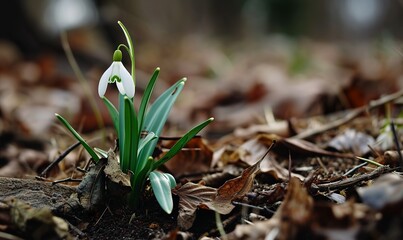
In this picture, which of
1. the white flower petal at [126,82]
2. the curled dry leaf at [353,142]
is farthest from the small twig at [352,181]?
the white flower petal at [126,82]

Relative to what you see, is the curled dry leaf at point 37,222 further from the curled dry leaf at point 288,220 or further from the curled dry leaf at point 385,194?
the curled dry leaf at point 385,194

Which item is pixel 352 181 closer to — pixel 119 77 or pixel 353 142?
pixel 353 142

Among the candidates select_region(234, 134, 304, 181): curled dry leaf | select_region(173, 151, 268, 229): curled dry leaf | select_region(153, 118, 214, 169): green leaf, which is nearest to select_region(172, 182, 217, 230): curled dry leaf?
select_region(173, 151, 268, 229): curled dry leaf

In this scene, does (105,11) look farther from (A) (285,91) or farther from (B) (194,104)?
(A) (285,91)

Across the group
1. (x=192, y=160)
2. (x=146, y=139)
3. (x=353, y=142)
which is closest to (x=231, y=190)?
(x=146, y=139)

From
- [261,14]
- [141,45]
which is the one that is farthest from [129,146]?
[261,14]

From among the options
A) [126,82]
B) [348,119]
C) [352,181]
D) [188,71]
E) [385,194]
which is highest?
[126,82]

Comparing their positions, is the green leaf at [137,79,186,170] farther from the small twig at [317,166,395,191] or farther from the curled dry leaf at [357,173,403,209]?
the curled dry leaf at [357,173,403,209]
